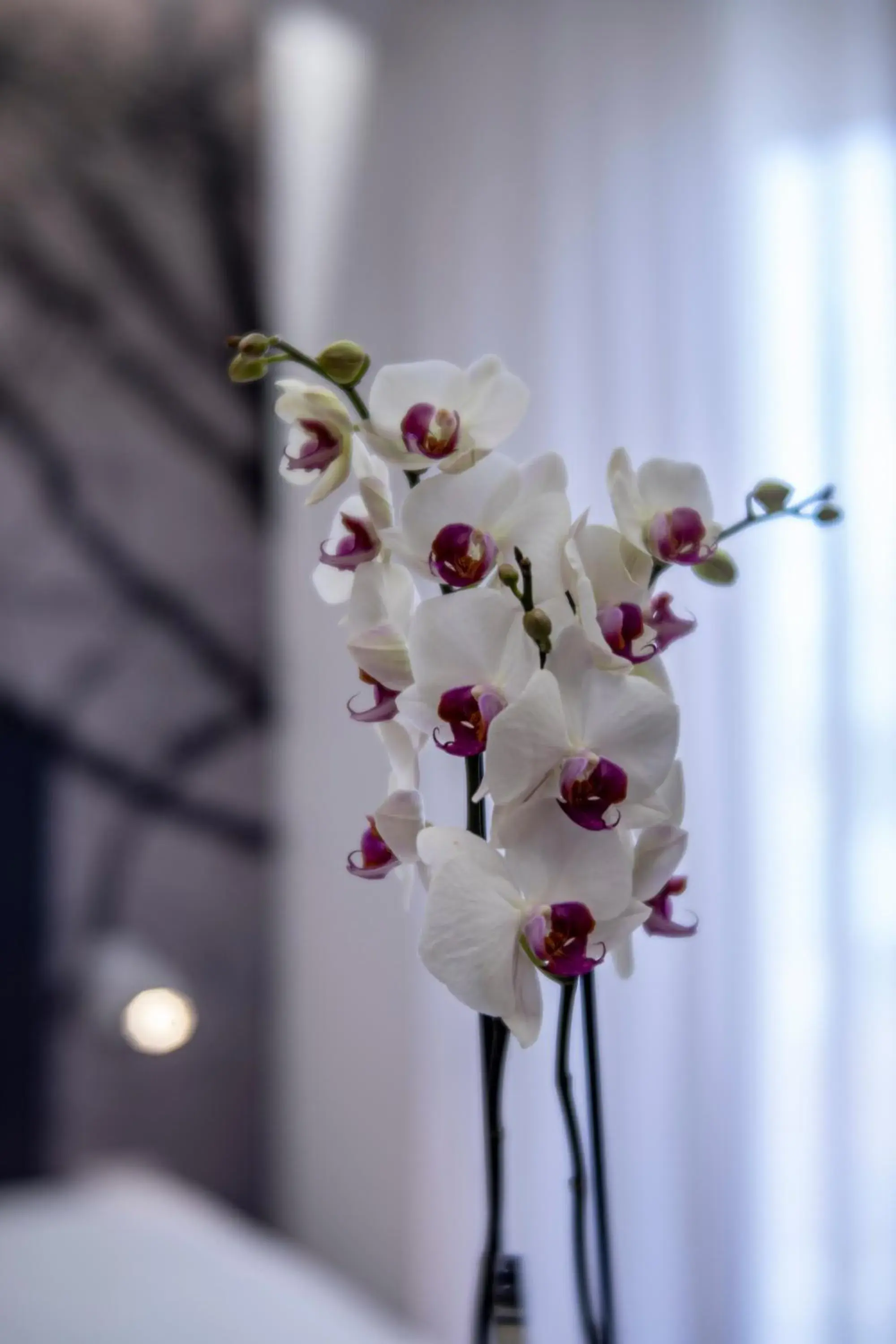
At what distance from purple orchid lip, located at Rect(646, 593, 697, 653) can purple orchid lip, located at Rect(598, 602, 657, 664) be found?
32mm

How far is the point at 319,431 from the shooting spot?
608 mm

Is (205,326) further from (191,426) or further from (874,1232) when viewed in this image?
(874,1232)

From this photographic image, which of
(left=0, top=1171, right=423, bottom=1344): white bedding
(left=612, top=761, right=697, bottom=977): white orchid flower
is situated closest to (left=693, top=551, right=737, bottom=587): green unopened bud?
(left=612, top=761, right=697, bottom=977): white orchid flower

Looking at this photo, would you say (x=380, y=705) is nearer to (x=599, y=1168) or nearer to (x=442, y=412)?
(x=442, y=412)

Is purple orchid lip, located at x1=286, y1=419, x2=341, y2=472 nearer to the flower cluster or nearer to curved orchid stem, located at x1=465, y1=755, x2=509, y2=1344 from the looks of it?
the flower cluster

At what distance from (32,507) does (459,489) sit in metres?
1.38

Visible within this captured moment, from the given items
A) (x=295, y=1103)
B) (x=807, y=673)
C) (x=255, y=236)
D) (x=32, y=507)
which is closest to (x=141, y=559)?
(x=32, y=507)

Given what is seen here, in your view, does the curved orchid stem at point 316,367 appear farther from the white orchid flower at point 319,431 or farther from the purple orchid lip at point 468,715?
the purple orchid lip at point 468,715

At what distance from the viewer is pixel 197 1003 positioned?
6.30ft

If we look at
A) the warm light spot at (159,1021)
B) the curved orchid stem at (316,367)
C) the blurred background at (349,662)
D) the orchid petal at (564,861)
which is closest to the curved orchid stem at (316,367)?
the curved orchid stem at (316,367)

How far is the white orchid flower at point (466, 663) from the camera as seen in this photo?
557 mm

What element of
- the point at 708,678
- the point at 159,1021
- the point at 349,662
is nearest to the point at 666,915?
the point at 708,678

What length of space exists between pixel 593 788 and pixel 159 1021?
4.98ft

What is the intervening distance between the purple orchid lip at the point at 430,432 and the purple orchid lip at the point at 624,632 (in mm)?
111
